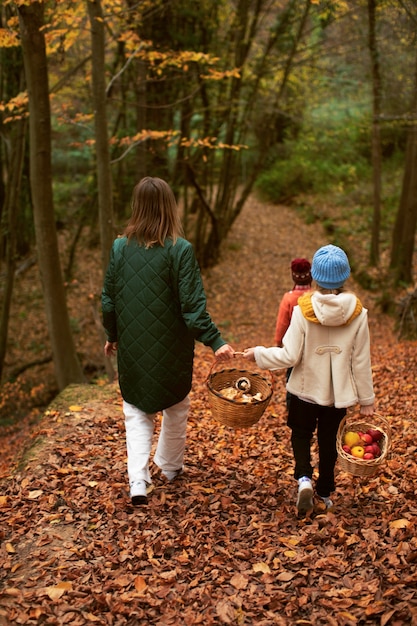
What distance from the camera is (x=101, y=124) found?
832cm

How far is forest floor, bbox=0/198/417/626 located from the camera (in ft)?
9.96

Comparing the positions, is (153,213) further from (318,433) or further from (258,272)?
(258,272)

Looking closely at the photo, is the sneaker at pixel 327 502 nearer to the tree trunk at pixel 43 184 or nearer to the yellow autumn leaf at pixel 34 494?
the yellow autumn leaf at pixel 34 494

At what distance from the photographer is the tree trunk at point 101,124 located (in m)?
7.99

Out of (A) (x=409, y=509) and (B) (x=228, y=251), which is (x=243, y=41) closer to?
(B) (x=228, y=251)

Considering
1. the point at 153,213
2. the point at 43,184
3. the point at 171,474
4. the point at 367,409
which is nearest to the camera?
the point at 367,409

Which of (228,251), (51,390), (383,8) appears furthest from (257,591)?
(228,251)

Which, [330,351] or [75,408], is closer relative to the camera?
[330,351]

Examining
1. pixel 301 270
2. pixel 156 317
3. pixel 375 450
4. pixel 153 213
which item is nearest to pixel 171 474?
pixel 156 317

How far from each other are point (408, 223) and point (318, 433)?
29.0 feet

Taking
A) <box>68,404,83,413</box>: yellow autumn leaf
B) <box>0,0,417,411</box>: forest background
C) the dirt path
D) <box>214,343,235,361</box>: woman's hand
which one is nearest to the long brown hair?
<box>214,343,235,361</box>: woman's hand

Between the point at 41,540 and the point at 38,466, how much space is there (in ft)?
3.60

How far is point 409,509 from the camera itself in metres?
3.83

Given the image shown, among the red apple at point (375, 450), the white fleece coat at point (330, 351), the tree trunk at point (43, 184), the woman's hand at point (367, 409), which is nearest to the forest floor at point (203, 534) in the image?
the red apple at point (375, 450)
